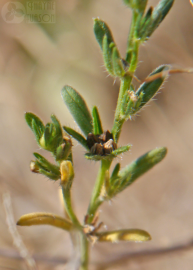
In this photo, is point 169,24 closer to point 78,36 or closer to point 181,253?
point 78,36

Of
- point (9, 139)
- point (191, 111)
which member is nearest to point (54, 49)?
point (9, 139)

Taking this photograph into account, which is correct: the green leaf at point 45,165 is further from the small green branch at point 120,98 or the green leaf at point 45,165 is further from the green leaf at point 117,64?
the green leaf at point 117,64

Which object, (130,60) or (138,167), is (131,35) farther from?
(138,167)

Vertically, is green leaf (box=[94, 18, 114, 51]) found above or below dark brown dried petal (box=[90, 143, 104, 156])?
above

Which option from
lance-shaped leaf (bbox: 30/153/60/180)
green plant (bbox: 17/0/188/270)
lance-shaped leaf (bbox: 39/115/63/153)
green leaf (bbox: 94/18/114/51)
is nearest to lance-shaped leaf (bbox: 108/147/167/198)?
green plant (bbox: 17/0/188/270)

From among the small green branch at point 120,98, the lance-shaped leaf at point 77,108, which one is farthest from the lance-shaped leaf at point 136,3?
the lance-shaped leaf at point 77,108

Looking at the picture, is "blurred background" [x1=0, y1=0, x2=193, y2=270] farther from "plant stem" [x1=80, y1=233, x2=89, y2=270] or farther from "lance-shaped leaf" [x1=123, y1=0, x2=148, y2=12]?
"lance-shaped leaf" [x1=123, y1=0, x2=148, y2=12]

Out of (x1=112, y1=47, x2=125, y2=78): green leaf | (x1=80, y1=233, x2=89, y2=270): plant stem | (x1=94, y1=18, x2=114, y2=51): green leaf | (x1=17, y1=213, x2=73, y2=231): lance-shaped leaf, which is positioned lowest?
(x1=80, y1=233, x2=89, y2=270): plant stem

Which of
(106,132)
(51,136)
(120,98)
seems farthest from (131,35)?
(51,136)
